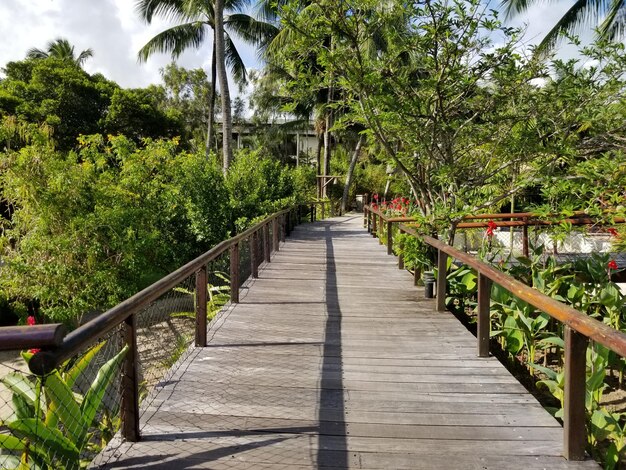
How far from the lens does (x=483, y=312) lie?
399 cm

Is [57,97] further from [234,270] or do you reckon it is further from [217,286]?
[234,270]

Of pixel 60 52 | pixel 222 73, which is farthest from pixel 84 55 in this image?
pixel 222 73

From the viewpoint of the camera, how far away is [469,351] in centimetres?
432

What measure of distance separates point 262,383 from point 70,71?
24.2 meters

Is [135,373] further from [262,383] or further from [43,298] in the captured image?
[43,298]

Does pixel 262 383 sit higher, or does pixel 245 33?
pixel 245 33

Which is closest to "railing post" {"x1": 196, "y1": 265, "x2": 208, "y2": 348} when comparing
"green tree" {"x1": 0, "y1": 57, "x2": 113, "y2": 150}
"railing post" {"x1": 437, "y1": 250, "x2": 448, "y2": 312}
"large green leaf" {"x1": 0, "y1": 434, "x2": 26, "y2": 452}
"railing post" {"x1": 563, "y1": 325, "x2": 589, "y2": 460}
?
"large green leaf" {"x1": 0, "y1": 434, "x2": 26, "y2": 452}

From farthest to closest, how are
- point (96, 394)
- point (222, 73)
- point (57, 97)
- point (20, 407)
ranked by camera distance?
point (57, 97), point (222, 73), point (20, 407), point (96, 394)

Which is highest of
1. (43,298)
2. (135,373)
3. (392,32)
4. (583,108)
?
(392,32)

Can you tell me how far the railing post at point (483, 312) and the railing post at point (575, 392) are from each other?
141 cm

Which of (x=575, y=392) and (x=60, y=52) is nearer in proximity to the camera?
(x=575, y=392)

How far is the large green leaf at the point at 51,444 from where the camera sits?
8.70 ft

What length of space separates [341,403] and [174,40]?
65.3 feet

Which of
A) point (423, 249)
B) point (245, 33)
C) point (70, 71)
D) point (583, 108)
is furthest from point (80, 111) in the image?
point (583, 108)
